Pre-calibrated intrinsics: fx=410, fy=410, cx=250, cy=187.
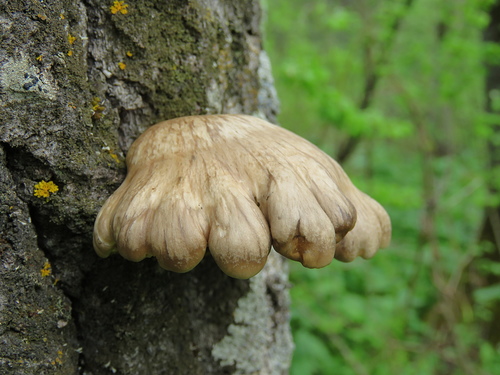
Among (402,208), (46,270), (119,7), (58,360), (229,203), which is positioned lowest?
(402,208)

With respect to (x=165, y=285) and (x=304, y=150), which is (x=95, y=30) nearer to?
(x=304, y=150)

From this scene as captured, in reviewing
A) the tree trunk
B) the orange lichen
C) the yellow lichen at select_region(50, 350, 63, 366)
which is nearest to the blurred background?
the tree trunk

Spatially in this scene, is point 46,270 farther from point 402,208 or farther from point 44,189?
point 402,208

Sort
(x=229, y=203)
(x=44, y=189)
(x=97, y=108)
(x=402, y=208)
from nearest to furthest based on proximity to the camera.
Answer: (x=229, y=203) → (x=44, y=189) → (x=97, y=108) → (x=402, y=208)

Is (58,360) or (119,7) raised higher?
(119,7)

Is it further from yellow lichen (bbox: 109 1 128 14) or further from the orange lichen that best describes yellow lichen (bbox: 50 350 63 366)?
yellow lichen (bbox: 109 1 128 14)

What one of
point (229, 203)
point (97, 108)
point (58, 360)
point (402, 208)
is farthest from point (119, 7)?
point (402, 208)

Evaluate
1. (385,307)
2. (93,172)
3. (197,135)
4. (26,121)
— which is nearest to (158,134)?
(197,135)
